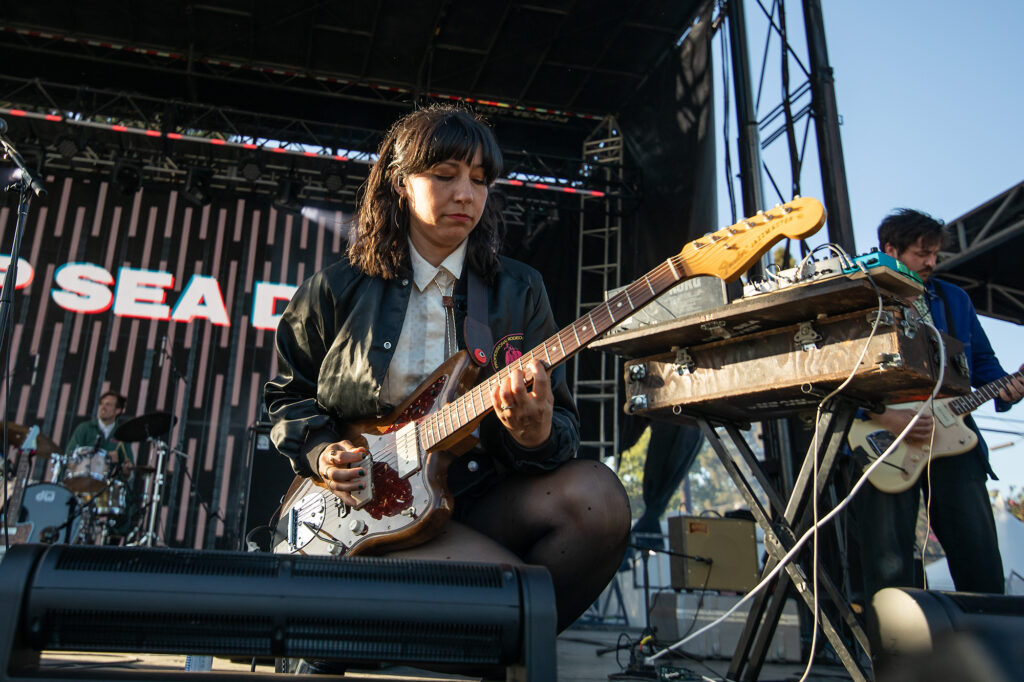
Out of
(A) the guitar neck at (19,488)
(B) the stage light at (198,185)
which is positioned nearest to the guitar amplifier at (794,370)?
(A) the guitar neck at (19,488)

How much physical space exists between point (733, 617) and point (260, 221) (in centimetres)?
919

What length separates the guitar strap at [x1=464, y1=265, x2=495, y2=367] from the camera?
1914mm

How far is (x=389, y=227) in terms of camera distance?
7.28ft

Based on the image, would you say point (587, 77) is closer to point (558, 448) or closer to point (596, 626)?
point (596, 626)

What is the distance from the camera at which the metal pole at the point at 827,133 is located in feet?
16.6

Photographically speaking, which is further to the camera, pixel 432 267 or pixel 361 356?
pixel 432 267

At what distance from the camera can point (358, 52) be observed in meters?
9.02

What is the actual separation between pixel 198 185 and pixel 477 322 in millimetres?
8939

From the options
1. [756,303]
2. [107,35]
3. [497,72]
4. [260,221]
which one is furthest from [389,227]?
[260,221]

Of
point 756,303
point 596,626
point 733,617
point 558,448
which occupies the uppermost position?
point 756,303

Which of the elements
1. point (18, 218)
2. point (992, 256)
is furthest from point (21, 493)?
point (992, 256)

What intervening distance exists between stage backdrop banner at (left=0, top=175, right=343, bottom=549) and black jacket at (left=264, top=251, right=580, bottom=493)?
326 inches

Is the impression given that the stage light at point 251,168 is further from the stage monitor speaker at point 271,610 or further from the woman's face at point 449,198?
the stage monitor speaker at point 271,610

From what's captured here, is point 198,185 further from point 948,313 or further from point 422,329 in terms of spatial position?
point 948,313
